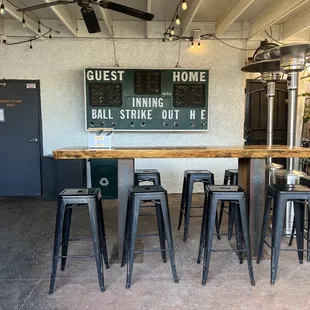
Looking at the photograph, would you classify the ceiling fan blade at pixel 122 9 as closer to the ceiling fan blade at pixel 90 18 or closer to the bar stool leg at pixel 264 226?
the ceiling fan blade at pixel 90 18

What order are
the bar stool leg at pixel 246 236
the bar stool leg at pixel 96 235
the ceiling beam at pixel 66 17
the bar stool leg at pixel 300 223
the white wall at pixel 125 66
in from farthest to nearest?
the white wall at pixel 125 66 → the ceiling beam at pixel 66 17 → the bar stool leg at pixel 300 223 → the bar stool leg at pixel 246 236 → the bar stool leg at pixel 96 235

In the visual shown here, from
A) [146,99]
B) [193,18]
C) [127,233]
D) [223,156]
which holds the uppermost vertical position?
[193,18]

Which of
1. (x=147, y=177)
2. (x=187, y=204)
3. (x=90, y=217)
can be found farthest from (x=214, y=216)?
(x=147, y=177)

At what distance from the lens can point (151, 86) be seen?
4.81m

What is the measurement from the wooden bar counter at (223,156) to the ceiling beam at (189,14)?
2138 millimetres

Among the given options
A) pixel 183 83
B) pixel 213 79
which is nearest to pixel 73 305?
pixel 183 83

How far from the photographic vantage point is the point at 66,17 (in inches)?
169

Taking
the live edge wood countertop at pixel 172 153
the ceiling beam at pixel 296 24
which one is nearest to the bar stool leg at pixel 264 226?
the live edge wood countertop at pixel 172 153

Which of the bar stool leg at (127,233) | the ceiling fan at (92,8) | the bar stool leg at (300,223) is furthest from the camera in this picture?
the ceiling fan at (92,8)

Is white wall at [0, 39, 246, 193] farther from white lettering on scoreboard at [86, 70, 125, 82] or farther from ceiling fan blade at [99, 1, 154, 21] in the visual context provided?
ceiling fan blade at [99, 1, 154, 21]

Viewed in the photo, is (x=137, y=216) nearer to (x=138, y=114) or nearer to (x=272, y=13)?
(x=138, y=114)

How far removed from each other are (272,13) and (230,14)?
1.87ft

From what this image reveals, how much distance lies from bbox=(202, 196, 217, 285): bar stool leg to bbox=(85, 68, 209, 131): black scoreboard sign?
272cm

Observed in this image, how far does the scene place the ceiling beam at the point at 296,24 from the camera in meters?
4.27
